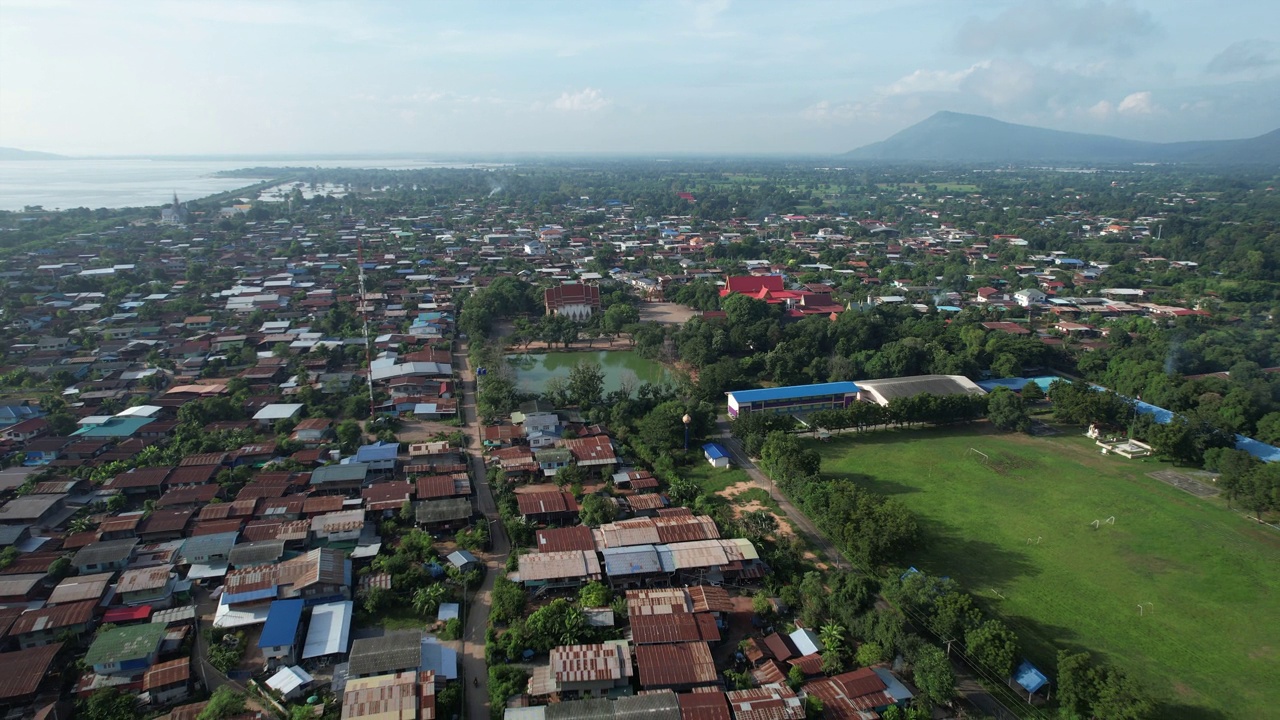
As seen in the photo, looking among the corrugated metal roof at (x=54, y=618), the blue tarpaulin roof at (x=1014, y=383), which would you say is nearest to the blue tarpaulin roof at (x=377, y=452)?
the corrugated metal roof at (x=54, y=618)

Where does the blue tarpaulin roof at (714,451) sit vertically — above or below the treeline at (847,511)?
below

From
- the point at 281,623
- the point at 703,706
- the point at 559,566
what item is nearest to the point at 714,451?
the point at 559,566

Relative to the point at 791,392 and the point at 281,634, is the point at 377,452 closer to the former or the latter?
the point at 281,634

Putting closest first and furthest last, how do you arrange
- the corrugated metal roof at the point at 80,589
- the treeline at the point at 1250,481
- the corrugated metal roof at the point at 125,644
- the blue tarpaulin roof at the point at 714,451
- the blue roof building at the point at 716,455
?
the corrugated metal roof at the point at 125,644 → the corrugated metal roof at the point at 80,589 → the treeline at the point at 1250,481 → the blue roof building at the point at 716,455 → the blue tarpaulin roof at the point at 714,451

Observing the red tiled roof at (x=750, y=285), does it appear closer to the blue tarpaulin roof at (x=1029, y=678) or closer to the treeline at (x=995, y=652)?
the treeline at (x=995, y=652)

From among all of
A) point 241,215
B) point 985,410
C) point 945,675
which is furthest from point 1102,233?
point 241,215

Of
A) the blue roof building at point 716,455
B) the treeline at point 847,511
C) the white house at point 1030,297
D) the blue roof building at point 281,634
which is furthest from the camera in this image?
the white house at point 1030,297

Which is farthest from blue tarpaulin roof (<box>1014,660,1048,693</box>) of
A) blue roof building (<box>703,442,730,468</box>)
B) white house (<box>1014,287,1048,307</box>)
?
white house (<box>1014,287,1048,307</box>)

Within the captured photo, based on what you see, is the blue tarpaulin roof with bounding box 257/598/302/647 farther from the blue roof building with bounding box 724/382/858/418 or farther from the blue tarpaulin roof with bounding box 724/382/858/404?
the blue tarpaulin roof with bounding box 724/382/858/404
